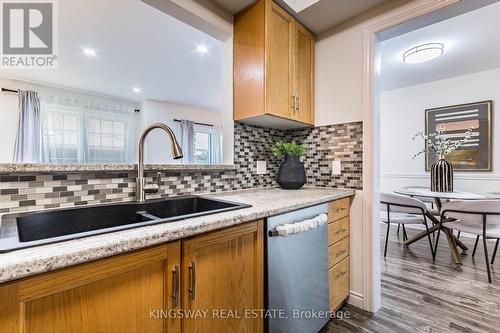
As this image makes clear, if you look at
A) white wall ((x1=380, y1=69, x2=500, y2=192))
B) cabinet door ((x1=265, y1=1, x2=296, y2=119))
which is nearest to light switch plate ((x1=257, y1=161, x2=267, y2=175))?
cabinet door ((x1=265, y1=1, x2=296, y2=119))

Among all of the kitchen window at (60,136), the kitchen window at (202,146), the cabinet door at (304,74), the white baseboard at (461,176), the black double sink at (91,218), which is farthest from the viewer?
the kitchen window at (202,146)

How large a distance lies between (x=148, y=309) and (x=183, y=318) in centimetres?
13

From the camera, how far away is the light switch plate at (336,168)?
1.80 meters

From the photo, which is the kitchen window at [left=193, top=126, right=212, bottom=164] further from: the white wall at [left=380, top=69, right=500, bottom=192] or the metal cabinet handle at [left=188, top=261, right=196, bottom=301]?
the metal cabinet handle at [left=188, top=261, right=196, bottom=301]

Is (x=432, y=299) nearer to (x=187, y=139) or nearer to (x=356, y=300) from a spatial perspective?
(x=356, y=300)

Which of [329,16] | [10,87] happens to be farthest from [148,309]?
[10,87]

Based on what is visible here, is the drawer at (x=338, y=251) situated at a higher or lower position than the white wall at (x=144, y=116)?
lower

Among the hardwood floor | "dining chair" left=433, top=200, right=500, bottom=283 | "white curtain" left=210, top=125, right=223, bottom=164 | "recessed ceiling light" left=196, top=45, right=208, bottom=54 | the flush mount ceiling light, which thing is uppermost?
"recessed ceiling light" left=196, top=45, right=208, bottom=54

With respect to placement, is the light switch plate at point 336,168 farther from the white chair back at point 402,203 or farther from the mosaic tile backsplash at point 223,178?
the white chair back at point 402,203

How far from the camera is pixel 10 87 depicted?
144 inches

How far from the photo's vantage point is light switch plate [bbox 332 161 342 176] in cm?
180

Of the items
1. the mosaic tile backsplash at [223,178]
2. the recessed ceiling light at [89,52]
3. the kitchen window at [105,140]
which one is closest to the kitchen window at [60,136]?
Result: the kitchen window at [105,140]

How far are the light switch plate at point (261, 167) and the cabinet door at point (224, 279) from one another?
37.4 inches

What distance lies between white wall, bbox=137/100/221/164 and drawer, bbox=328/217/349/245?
3758mm
